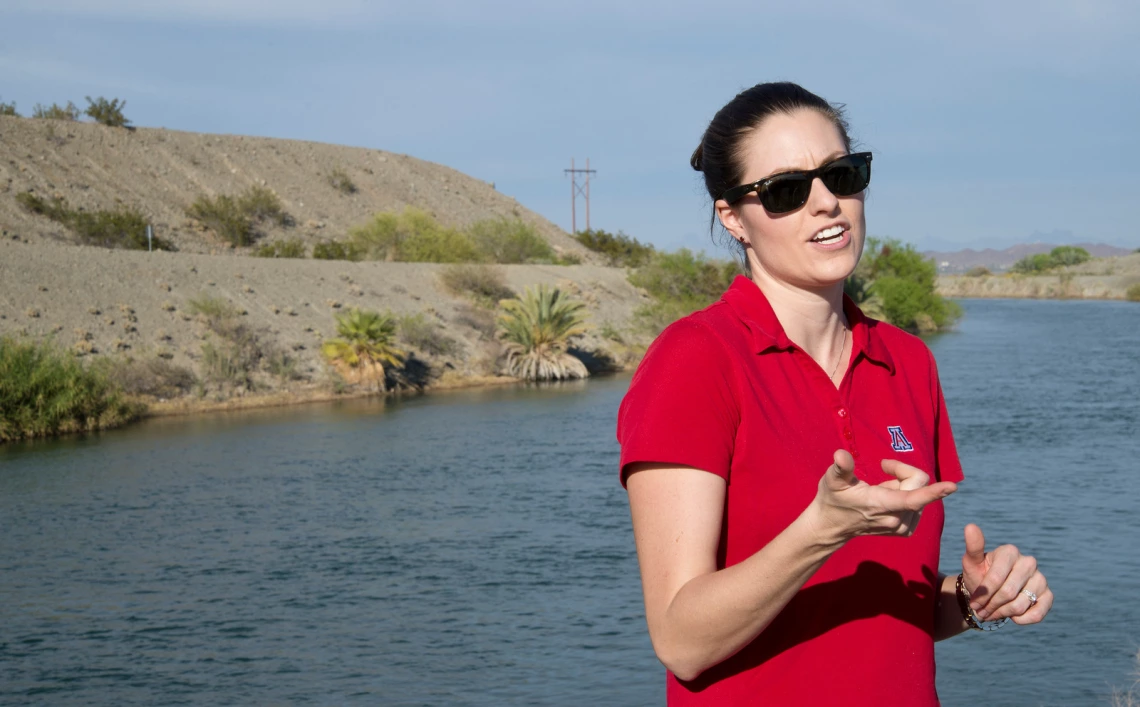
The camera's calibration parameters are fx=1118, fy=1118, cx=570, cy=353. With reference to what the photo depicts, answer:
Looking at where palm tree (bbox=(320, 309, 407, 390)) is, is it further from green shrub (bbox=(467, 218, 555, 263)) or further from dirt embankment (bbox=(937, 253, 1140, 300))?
dirt embankment (bbox=(937, 253, 1140, 300))

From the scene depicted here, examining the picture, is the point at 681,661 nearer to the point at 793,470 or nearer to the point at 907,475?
the point at 793,470

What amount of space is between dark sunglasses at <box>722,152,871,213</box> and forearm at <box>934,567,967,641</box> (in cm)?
78

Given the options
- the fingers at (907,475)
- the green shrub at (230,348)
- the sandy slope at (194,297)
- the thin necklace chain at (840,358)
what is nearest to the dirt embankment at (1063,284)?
the sandy slope at (194,297)

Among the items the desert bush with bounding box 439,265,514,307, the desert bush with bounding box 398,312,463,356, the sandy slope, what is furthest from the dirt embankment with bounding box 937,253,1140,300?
the desert bush with bounding box 398,312,463,356

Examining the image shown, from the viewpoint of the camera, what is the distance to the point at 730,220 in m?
2.17

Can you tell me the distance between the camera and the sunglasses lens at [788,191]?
202 cm

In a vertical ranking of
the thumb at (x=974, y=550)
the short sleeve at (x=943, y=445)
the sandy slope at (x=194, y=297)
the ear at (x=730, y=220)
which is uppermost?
the sandy slope at (x=194, y=297)

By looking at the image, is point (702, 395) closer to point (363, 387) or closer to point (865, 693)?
point (865, 693)

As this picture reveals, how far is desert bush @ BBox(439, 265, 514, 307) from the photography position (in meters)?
41.6

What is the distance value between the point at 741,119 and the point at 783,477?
0.68m

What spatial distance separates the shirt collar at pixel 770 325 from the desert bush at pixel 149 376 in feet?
85.7

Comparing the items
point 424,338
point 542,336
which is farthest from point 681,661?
point 424,338

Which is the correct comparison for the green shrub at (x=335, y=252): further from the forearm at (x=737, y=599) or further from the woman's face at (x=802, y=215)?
the forearm at (x=737, y=599)

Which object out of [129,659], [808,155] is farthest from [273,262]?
[808,155]
